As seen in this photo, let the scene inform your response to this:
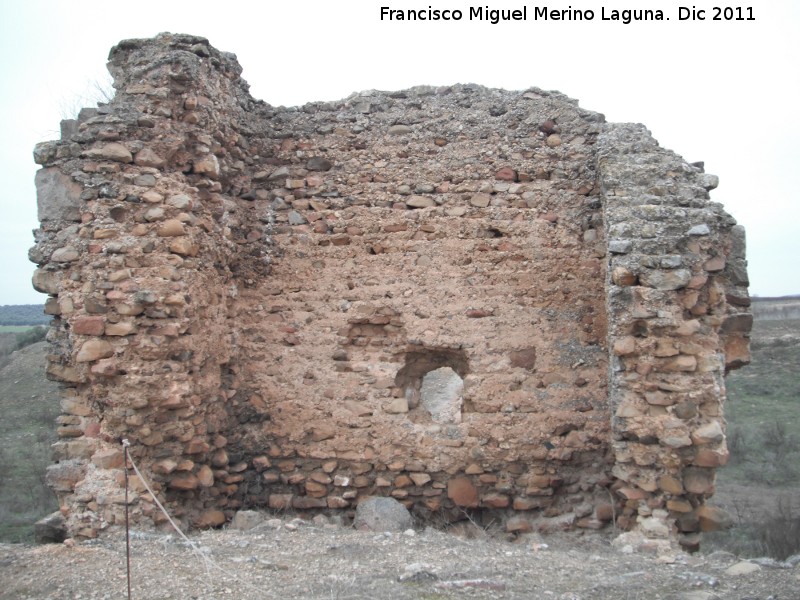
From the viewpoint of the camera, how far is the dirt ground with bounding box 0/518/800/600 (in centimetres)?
332

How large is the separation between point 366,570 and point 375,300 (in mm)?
2183

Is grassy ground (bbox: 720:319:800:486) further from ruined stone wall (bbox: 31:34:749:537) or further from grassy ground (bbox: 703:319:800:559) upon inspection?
ruined stone wall (bbox: 31:34:749:537)

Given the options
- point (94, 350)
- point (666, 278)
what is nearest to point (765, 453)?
point (666, 278)

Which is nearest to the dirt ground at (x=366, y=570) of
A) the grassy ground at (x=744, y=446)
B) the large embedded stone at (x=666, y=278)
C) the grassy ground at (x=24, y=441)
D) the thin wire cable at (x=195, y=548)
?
the thin wire cable at (x=195, y=548)

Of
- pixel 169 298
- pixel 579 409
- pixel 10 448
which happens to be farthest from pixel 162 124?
pixel 10 448

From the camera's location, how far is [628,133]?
510 cm

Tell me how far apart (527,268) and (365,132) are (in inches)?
67.0

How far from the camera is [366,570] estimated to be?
3676 millimetres

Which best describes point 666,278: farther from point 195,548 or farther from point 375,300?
point 195,548

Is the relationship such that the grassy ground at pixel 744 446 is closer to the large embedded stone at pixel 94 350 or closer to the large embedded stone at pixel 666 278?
the large embedded stone at pixel 94 350

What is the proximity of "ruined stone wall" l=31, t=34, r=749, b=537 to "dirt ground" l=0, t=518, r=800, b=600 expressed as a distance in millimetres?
561

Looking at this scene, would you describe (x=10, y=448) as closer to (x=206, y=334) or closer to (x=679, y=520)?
(x=206, y=334)

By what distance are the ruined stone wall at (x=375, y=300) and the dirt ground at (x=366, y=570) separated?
1.84 feet

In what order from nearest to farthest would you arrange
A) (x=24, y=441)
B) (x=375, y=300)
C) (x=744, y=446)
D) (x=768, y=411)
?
1. (x=375, y=300)
2. (x=744, y=446)
3. (x=24, y=441)
4. (x=768, y=411)
